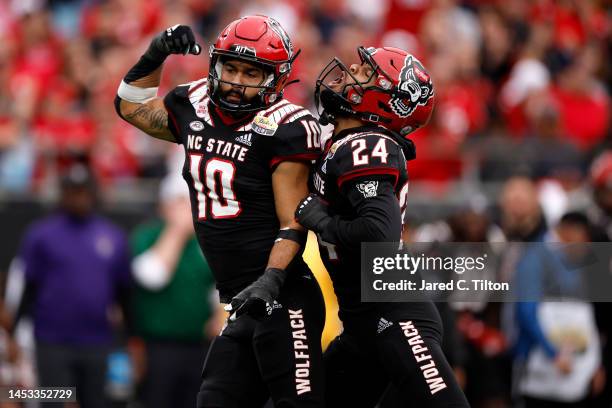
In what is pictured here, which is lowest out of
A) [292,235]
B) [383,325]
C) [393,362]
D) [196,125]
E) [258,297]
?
[393,362]

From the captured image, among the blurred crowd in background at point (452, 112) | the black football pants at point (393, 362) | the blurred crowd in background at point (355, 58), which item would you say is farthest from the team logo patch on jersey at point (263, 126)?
the blurred crowd in background at point (355, 58)

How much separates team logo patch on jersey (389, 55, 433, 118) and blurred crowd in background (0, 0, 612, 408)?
7.25ft

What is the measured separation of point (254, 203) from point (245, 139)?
0.30m

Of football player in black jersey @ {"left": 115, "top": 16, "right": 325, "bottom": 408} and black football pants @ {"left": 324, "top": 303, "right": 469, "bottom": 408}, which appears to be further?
football player in black jersey @ {"left": 115, "top": 16, "right": 325, "bottom": 408}

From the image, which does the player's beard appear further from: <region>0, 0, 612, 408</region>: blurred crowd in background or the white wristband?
<region>0, 0, 612, 408</region>: blurred crowd in background

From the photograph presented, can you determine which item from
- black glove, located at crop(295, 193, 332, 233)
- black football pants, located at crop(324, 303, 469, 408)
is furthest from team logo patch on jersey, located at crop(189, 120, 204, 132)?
black football pants, located at crop(324, 303, 469, 408)

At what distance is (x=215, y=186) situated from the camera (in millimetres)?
6105

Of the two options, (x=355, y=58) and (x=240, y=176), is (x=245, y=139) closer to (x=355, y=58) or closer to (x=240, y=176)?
(x=240, y=176)

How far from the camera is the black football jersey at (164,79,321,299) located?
19.8 ft

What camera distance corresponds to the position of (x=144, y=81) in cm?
647

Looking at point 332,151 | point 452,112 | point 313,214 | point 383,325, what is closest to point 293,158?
point 332,151

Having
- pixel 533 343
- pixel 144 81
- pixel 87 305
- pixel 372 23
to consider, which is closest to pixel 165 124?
pixel 144 81

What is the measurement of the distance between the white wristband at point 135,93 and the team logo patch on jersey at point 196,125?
0.37 metres

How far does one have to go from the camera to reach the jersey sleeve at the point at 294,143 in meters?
6.02
